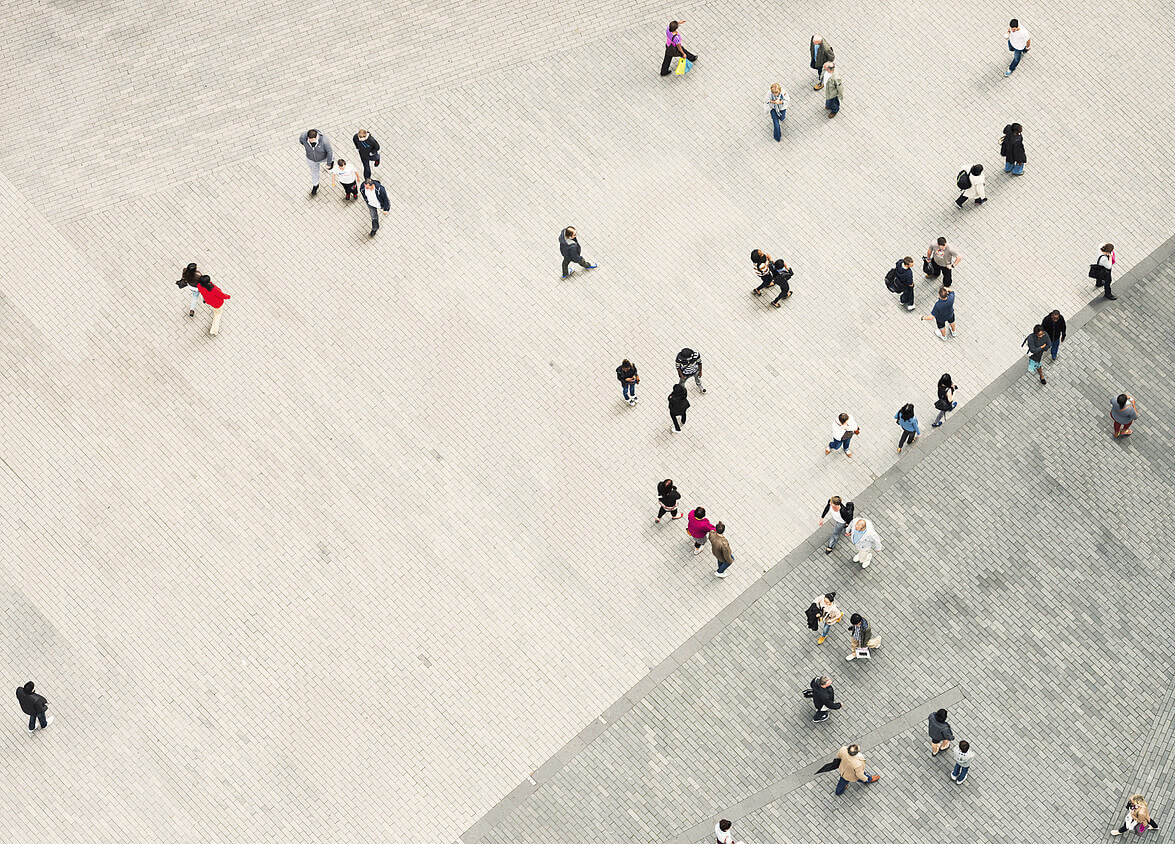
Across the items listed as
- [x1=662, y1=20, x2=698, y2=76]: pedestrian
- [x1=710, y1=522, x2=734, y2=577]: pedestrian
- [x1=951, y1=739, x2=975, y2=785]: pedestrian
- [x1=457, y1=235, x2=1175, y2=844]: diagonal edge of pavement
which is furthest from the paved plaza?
[x1=710, y1=522, x2=734, y2=577]: pedestrian

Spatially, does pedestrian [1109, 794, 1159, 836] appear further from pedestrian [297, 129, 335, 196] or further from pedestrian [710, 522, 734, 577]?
pedestrian [297, 129, 335, 196]

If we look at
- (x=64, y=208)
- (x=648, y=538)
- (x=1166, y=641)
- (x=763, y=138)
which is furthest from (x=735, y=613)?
(x=64, y=208)

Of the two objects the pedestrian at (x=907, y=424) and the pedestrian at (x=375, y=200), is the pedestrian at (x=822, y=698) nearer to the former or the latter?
the pedestrian at (x=907, y=424)

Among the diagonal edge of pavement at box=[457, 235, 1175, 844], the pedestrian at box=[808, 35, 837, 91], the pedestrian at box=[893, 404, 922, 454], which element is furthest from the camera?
the pedestrian at box=[808, 35, 837, 91]

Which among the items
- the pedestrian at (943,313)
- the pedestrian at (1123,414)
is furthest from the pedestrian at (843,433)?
the pedestrian at (1123,414)

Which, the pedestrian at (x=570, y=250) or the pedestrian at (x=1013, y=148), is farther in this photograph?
the pedestrian at (x=1013, y=148)

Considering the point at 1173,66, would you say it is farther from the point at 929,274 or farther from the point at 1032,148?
the point at 929,274
